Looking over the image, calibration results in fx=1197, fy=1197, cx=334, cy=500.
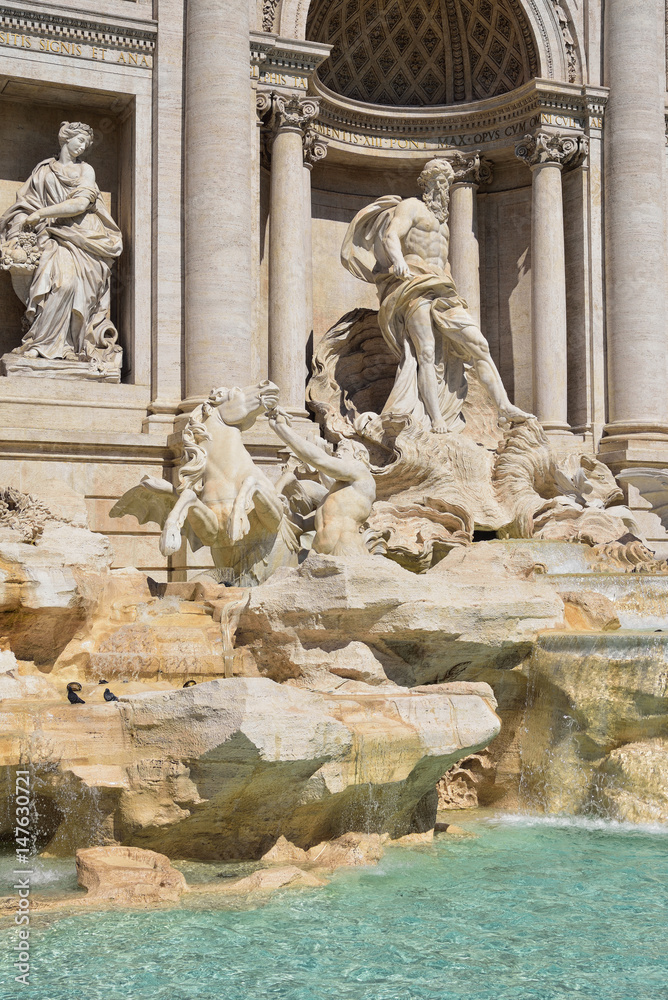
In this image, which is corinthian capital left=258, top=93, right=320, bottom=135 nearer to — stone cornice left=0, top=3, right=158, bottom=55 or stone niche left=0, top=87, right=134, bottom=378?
stone cornice left=0, top=3, right=158, bottom=55

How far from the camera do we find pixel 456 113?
17.9m

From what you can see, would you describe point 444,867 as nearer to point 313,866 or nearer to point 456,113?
point 313,866

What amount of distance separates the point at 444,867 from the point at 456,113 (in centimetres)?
1326

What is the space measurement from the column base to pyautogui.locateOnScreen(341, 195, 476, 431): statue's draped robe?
2.22 metres

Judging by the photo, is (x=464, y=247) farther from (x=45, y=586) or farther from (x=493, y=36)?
(x=45, y=586)

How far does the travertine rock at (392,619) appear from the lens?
8961 millimetres

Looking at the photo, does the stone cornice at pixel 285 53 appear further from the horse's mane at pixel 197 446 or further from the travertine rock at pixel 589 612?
the travertine rock at pixel 589 612

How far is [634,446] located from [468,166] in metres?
5.01

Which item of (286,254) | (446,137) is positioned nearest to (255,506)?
(286,254)

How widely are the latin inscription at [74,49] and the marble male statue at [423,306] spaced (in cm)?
351

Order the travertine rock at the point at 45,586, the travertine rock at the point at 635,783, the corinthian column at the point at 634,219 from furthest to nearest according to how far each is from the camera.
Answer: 1. the corinthian column at the point at 634,219
2. the travertine rock at the point at 45,586
3. the travertine rock at the point at 635,783

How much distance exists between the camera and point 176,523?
34.9 ft

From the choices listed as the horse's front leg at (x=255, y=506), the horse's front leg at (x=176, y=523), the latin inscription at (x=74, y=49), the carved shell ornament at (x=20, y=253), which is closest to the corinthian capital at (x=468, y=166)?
the latin inscription at (x=74, y=49)

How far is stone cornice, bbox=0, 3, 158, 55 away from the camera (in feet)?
45.9
